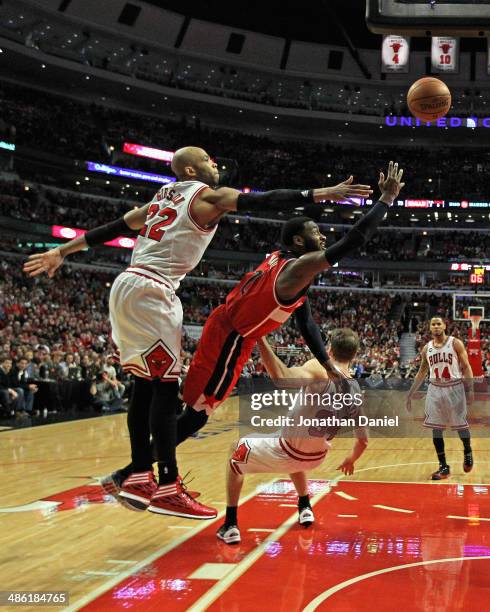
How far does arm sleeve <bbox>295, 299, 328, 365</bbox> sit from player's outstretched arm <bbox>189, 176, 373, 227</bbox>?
99 centimetres

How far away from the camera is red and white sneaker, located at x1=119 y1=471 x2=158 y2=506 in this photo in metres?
3.99

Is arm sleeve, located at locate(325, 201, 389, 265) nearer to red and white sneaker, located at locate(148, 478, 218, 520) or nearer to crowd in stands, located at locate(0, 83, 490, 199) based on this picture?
red and white sneaker, located at locate(148, 478, 218, 520)

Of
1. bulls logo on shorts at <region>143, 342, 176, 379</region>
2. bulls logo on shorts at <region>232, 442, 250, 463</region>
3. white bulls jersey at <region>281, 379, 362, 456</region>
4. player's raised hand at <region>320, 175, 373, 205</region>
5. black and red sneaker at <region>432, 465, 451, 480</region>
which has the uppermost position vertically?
player's raised hand at <region>320, 175, 373, 205</region>

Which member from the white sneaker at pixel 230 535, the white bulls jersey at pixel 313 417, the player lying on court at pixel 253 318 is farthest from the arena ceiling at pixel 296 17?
the white sneaker at pixel 230 535

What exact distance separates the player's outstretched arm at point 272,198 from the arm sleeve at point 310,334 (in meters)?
0.99

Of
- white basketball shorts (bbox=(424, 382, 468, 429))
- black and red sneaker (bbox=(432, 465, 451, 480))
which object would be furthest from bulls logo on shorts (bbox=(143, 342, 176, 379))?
white basketball shorts (bbox=(424, 382, 468, 429))

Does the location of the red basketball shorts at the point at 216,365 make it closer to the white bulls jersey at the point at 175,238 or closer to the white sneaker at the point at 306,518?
the white bulls jersey at the point at 175,238

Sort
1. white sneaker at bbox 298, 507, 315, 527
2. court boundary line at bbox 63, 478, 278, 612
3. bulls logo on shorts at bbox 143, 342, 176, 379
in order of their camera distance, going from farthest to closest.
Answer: white sneaker at bbox 298, 507, 315, 527, bulls logo on shorts at bbox 143, 342, 176, 379, court boundary line at bbox 63, 478, 278, 612

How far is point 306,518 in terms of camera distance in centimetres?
547

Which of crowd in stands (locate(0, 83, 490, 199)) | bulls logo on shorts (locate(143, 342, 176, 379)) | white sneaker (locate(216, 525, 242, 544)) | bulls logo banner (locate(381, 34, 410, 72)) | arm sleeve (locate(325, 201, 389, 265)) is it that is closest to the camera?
arm sleeve (locate(325, 201, 389, 265))

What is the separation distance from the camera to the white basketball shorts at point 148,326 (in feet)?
12.9

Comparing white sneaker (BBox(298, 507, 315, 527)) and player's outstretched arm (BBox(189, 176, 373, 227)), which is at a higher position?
player's outstretched arm (BBox(189, 176, 373, 227))

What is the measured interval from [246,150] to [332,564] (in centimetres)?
4025

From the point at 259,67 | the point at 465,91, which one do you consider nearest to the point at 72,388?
the point at 259,67
